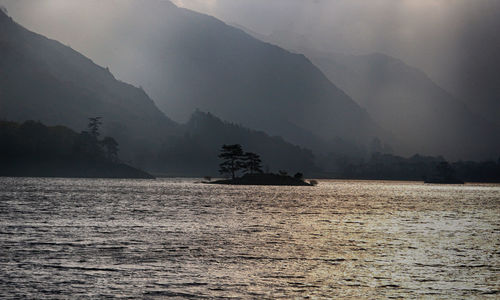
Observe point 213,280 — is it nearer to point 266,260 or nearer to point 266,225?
point 266,260

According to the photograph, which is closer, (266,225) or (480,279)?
(480,279)

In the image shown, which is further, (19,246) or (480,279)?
(19,246)

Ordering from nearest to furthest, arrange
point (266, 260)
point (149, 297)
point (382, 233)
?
point (149, 297), point (266, 260), point (382, 233)

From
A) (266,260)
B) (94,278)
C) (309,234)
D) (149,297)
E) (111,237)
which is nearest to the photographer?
(149,297)

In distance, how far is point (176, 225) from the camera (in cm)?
7712

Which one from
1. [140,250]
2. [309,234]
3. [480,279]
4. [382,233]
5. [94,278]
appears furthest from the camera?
[382,233]

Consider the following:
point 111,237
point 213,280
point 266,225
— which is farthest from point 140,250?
point 266,225

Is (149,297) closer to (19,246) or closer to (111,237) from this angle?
(19,246)

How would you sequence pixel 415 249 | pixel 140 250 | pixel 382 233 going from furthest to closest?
pixel 382 233, pixel 415 249, pixel 140 250

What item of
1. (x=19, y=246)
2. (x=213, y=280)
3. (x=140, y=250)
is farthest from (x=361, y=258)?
(x=19, y=246)

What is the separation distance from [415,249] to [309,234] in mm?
15574

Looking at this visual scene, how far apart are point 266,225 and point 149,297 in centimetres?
4981

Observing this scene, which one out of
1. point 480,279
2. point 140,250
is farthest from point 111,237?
point 480,279

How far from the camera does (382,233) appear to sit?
241 feet
